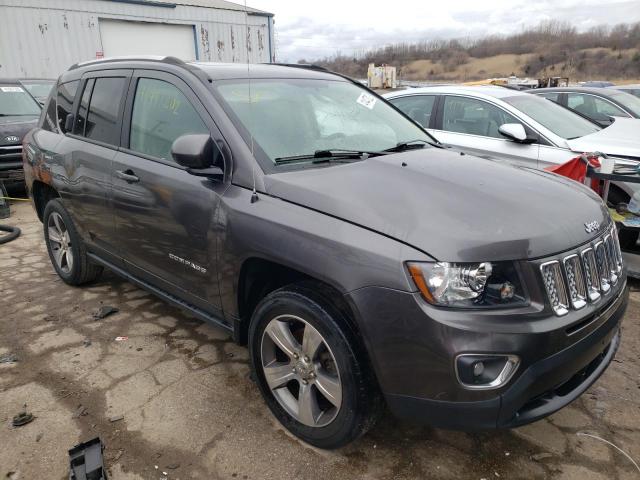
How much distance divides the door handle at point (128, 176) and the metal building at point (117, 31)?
42.3 feet

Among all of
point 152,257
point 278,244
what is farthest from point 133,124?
point 278,244

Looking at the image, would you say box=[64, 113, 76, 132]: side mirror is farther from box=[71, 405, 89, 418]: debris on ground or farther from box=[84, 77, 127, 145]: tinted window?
box=[71, 405, 89, 418]: debris on ground

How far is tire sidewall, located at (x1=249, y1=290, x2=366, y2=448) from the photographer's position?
6.95 ft

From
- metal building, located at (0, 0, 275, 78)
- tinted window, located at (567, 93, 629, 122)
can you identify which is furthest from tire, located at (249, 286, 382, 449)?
metal building, located at (0, 0, 275, 78)

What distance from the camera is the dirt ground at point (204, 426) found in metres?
2.33

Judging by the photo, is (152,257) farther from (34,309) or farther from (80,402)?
(34,309)

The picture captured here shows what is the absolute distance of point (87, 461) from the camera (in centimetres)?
221

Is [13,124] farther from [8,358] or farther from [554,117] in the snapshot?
[554,117]

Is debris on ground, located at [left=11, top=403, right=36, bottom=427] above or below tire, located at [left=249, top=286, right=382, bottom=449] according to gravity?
below

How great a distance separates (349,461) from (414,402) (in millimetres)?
598

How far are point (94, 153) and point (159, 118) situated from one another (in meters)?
0.76

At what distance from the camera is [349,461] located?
237cm

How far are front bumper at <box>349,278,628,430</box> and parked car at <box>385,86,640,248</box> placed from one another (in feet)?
10.6

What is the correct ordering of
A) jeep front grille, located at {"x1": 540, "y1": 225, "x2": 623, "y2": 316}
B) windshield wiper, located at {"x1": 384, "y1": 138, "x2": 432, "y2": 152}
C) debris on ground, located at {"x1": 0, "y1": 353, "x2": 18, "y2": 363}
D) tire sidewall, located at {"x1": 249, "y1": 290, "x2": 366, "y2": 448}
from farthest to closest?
1. debris on ground, located at {"x1": 0, "y1": 353, "x2": 18, "y2": 363}
2. windshield wiper, located at {"x1": 384, "y1": 138, "x2": 432, "y2": 152}
3. tire sidewall, located at {"x1": 249, "y1": 290, "x2": 366, "y2": 448}
4. jeep front grille, located at {"x1": 540, "y1": 225, "x2": 623, "y2": 316}
